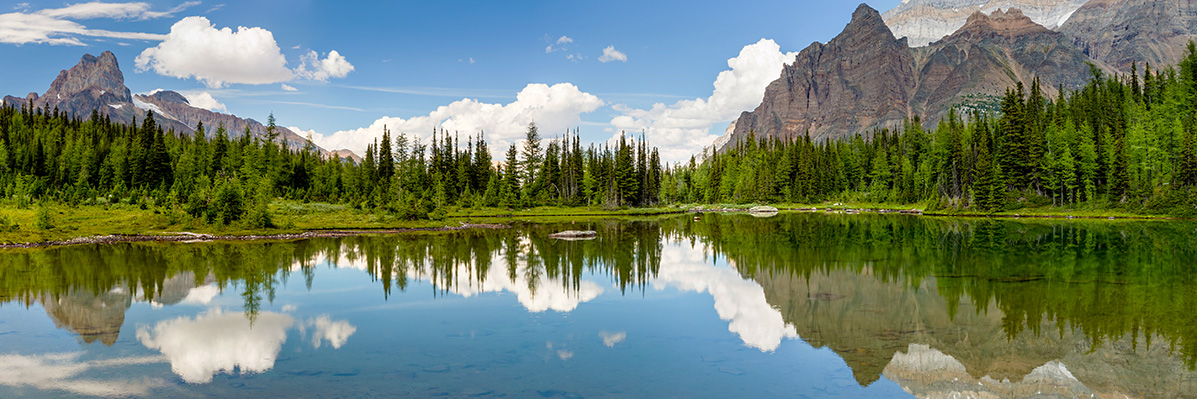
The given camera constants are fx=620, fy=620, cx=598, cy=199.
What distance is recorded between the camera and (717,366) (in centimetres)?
1450

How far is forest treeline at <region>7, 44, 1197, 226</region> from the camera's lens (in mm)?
72250

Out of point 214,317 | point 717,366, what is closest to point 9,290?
point 214,317

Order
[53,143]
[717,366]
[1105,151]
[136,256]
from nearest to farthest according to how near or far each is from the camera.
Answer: [717,366] → [136,256] → [1105,151] → [53,143]

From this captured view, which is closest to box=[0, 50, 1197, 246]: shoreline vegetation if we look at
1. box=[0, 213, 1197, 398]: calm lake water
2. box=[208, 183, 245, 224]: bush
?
box=[208, 183, 245, 224]: bush

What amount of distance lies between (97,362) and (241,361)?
10.7 feet

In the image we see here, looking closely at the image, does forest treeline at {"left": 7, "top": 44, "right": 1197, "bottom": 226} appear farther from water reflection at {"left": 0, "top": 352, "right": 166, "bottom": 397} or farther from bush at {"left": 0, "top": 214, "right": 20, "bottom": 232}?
water reflection at {"left": 0, "top": 352, "right": 166, "bottom": 397}

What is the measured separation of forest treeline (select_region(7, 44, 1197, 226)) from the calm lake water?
29.1 meters

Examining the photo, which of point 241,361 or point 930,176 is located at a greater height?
point 930,176

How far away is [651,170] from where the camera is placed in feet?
411

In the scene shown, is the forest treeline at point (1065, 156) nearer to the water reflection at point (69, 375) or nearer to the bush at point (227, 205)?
the bush at point (227, 205)

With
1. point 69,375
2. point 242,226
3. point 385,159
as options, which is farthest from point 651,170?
point 69,375

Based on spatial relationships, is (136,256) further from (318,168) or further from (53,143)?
(53,143)

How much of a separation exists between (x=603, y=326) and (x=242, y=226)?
43.1 meters

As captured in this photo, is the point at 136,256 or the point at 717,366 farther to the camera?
the point at 136,256
